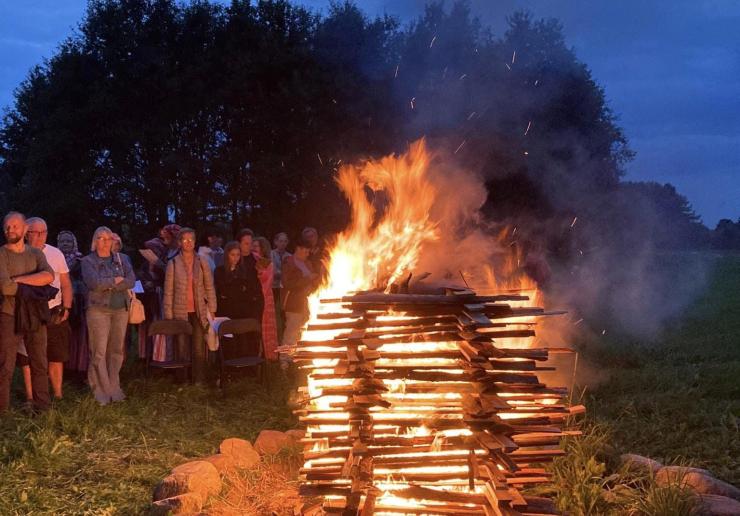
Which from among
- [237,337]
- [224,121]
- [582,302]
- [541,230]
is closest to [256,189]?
[224,121]

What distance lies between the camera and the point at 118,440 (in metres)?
6.54

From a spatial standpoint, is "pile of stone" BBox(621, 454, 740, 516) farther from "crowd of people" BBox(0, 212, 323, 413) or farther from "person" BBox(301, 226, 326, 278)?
"person" BBox(301, 226, 326, 278)

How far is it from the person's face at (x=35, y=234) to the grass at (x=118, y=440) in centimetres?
181

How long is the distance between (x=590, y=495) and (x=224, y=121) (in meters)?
19.7

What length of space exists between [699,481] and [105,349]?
6.51 m

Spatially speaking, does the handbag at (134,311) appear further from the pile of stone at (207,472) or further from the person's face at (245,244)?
the pile of stone at (207,472)

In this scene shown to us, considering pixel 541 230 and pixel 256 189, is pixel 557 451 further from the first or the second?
pixel 256 189

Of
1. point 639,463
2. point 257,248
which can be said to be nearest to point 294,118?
point 257,248

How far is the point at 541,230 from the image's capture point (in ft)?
57.1

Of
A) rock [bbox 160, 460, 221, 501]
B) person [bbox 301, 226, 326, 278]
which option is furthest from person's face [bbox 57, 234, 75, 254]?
rock [bbox 160, 460, 221, 501]

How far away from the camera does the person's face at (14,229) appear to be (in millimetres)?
7082

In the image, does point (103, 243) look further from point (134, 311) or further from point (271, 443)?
point (271, 443)

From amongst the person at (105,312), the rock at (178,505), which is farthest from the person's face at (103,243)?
the rock at (178,505)

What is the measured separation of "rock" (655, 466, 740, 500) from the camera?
187 inches
